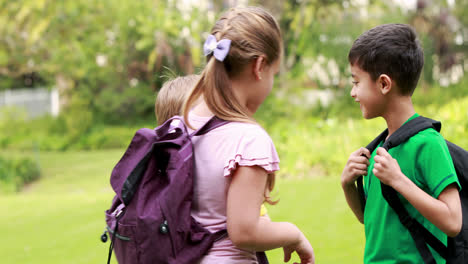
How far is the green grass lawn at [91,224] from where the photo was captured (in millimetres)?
4801

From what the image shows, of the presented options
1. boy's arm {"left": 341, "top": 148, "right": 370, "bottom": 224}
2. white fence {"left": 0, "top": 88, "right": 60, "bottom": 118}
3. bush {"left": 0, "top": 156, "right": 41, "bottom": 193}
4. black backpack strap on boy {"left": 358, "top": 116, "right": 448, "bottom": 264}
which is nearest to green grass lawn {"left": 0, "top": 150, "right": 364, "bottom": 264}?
boy's arm {"left": 341, "top": 148, "right": 370, "bottom": 224}

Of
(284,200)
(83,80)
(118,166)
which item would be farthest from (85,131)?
(118,166)

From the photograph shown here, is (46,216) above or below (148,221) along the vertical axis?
below

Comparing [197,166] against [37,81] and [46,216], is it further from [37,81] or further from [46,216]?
[37,81]

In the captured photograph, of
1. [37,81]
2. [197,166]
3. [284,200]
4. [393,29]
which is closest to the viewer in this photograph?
[197,166]

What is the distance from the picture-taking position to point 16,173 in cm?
1347

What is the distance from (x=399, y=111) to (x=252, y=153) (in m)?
0.63

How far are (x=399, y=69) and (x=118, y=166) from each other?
3.48ft

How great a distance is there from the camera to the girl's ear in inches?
69.6

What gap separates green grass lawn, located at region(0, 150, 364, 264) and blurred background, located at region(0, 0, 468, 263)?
0.07 ft

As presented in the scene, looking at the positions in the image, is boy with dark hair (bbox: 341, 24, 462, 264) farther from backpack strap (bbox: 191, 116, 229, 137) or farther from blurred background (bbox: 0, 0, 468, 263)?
blurred background (bbox: 0, 0, 468, 263)

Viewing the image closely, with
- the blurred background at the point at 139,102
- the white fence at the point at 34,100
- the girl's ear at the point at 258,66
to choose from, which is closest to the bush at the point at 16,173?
the blurred background at the point at 139,102

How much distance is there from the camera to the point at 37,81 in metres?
27.8

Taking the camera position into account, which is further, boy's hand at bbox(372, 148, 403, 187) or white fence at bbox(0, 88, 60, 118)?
white fence at bbox(0, 88, 60, 118)
